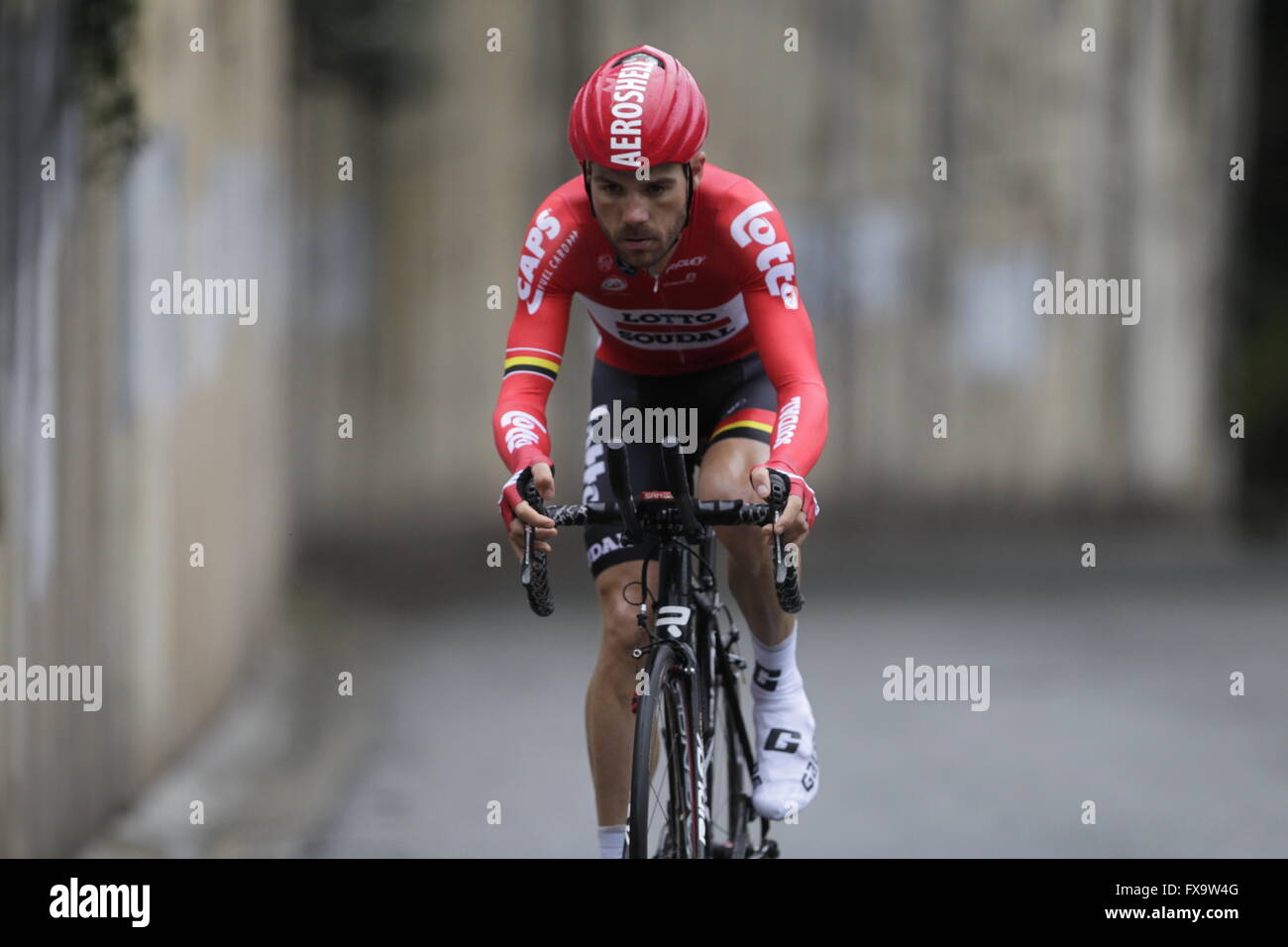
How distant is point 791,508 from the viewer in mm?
3564

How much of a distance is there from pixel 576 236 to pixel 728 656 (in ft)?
3.86

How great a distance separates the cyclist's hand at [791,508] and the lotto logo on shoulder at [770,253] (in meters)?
0.57

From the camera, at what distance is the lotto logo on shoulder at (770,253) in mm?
3971

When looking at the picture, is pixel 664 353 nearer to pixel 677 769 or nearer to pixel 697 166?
pixel 697 166

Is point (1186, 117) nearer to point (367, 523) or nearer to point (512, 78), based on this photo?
point (512, 78)

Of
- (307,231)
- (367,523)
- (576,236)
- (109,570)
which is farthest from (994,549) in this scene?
(576,236)

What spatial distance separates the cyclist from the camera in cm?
369

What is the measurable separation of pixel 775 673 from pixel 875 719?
3.42m

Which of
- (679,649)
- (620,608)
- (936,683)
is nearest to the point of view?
(679,649)

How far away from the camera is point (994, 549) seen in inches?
451

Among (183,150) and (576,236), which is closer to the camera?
(576,236)

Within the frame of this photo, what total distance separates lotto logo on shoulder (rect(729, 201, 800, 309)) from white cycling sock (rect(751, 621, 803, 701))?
38.8 inches

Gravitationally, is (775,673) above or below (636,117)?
below

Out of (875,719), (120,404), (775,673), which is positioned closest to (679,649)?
(775,673)
